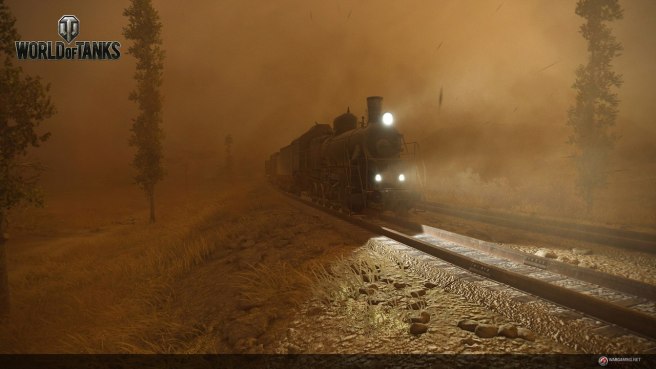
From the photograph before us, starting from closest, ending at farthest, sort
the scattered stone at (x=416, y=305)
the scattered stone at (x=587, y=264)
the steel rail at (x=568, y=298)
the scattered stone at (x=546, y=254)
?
the steel rail at (x=568, y=298)
the scattered stone at (x=416, y=305)
the scattered stone at (x=587, y=264)
the scattered stone at (x=546, y=254)

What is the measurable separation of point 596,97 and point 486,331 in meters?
17.6

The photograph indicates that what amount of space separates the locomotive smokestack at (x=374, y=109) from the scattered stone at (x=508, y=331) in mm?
10171

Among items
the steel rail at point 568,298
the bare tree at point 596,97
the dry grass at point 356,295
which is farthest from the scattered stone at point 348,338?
the bare tree at point 596,97

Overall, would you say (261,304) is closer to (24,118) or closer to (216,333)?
(216,333)

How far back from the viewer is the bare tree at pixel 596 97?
15102mm

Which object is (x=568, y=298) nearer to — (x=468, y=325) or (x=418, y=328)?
(x=468, y=325)

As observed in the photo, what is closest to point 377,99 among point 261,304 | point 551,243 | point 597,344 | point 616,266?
point 551,243

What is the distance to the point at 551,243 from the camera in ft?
26.4

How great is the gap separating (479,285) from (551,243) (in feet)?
15.9

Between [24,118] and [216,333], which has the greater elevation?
[24,118]

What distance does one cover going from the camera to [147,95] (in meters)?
20.7

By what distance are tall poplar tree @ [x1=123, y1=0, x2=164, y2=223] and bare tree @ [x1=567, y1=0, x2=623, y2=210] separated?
23.5 m

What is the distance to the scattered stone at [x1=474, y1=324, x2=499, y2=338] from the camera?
3242 mm

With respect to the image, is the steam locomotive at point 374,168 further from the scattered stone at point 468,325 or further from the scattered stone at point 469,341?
the scattered stone at point 469,341
